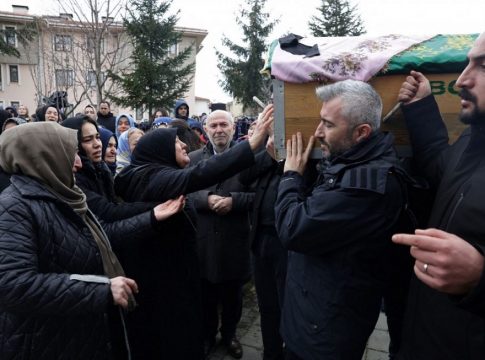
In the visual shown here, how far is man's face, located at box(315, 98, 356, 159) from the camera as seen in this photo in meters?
1.74

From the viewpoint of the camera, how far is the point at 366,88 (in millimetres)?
1710

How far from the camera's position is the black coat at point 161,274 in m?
2.41

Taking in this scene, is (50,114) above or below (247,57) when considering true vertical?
below

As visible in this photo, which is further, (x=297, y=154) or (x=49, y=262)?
(x=297, y=154)

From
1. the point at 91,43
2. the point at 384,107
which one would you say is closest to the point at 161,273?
the point at 384,107

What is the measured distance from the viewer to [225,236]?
10.5 feet

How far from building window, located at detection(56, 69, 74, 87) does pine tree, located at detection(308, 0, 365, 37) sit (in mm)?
18363

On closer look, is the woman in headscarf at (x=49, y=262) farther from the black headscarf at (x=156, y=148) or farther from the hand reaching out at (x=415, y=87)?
the hand reaching out at (x=415, y=87)

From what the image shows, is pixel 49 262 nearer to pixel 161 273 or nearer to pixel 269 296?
pixel 161 273

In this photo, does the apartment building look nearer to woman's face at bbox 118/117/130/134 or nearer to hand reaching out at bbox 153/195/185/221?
woman's face at bbox 118/117/130/134

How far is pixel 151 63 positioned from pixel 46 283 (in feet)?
60.5

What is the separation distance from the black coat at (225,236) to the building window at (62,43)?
50.6 ft

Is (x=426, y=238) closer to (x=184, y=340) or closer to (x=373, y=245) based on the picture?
(x=373, y=245)

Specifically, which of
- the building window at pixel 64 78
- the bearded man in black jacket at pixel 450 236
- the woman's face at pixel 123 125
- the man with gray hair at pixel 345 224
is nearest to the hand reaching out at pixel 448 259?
the bearded man in black jacket at pixel 450 236
